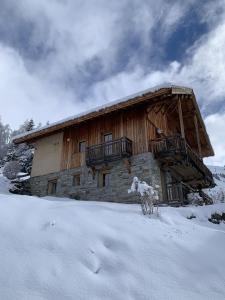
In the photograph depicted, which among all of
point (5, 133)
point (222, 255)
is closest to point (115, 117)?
point (222, 255)

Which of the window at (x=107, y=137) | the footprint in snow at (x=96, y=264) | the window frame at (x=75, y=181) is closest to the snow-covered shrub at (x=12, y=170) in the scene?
the window frame at (x=75, y=181)

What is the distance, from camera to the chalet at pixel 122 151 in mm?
13719

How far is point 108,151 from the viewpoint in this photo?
1498 centimetres

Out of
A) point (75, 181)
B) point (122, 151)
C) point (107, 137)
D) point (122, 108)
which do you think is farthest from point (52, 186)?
point (122, 108)

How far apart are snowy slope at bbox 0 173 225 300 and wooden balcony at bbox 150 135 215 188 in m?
7.46

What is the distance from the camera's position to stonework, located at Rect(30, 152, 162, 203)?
537 inches

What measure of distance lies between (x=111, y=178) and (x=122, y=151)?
5.72 ft

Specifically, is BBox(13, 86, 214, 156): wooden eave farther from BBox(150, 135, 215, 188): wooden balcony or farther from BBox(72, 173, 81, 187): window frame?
BBox(72, 173, 81, 187): window frame

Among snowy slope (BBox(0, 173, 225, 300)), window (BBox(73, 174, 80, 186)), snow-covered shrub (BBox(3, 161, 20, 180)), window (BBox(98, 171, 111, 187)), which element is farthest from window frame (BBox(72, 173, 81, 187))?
snowy slope (BBox(0, 173, 225, 300))

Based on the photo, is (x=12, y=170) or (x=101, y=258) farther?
(x=12, y=170)

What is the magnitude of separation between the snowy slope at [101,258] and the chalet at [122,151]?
6.88 meters

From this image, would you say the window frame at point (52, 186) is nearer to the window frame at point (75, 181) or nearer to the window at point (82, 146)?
the window frame at point (75, 181)

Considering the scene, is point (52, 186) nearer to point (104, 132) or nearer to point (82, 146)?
point (82, 146)

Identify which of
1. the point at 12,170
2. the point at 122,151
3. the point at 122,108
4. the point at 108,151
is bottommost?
the point at 122,151
